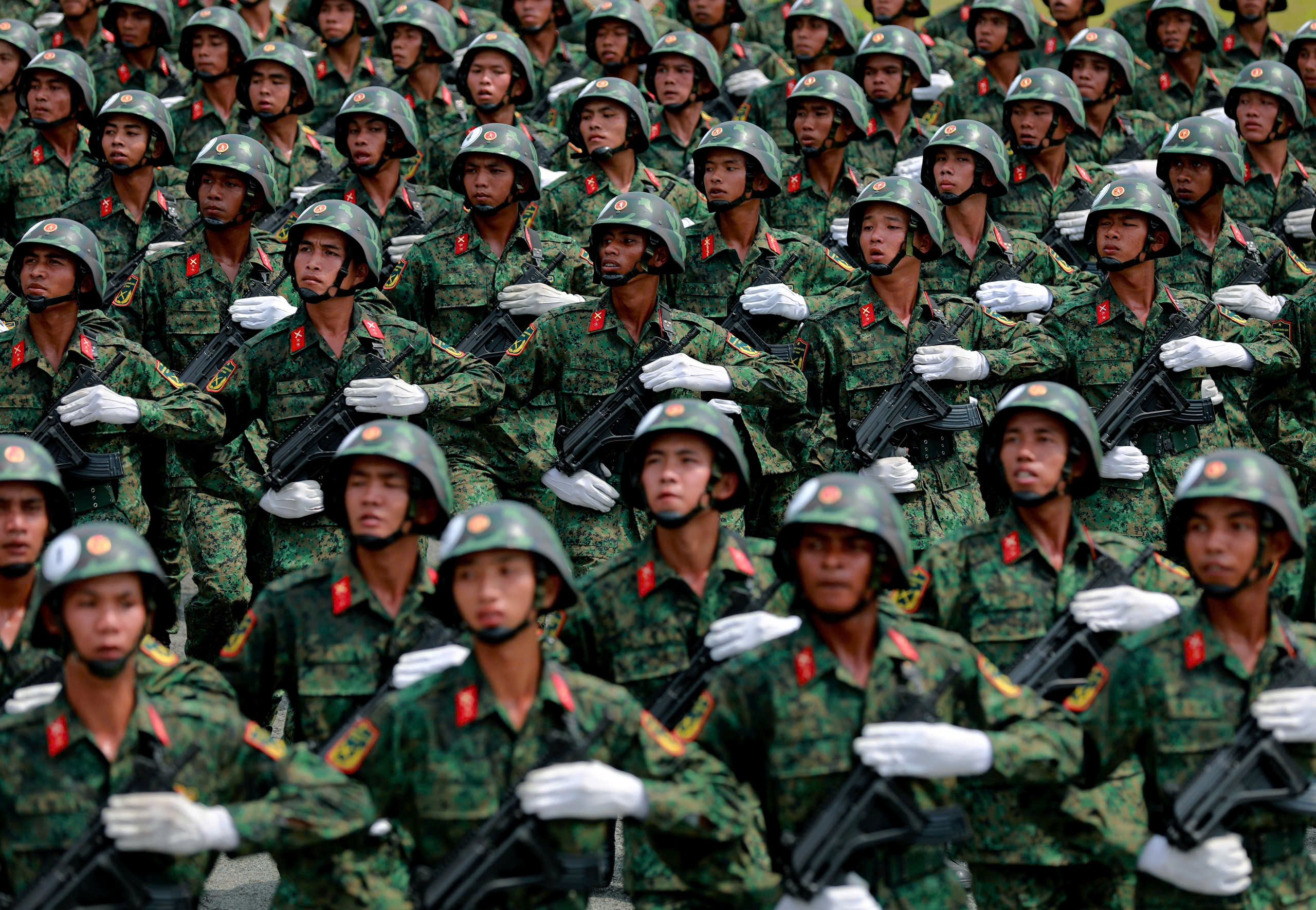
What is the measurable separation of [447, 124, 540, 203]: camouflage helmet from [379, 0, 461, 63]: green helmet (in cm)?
336

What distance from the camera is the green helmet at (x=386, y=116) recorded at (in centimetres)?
1448

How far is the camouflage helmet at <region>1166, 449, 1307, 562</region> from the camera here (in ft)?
25.1

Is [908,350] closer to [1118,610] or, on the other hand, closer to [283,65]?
[1118,610]

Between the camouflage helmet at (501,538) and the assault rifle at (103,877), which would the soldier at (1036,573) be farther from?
the assault rifle at (103,877)

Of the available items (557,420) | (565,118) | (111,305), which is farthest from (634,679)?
(565,118)

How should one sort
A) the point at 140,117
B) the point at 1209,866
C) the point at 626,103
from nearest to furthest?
the point at 1209,866, the point at 140,117, the point at 626,103

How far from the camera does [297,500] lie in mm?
11148

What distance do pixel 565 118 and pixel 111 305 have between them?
460 centimetres

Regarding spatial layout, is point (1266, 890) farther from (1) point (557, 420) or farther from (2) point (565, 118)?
(2) point (565, 118)

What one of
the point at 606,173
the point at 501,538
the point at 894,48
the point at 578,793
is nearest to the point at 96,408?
the point at 606,173

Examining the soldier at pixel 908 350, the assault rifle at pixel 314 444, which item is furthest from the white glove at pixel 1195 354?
the assault rifle at pixel 314 444

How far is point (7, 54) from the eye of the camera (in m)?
16.1

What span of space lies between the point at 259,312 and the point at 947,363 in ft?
12.7

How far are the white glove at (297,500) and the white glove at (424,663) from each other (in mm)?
3012
